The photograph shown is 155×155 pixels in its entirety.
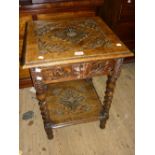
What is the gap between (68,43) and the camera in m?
1.12

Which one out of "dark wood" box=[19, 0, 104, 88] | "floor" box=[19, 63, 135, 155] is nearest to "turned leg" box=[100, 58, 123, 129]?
"floor" box=[19, 63, 135, 155]

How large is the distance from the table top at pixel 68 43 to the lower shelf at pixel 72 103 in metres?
0.55

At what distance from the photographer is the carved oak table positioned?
1.01 m

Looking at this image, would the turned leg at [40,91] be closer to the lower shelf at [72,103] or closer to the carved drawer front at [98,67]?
the lower shelf at [72,103]

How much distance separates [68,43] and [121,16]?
85 centimetres

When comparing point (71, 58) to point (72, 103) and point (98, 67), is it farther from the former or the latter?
point (72, 103)

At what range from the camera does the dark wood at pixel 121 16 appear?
5.53 feet

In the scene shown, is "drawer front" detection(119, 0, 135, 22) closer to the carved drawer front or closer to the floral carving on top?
the floral carving on top

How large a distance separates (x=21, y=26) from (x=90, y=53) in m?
0.71

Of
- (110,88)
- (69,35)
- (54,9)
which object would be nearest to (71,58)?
(69,35)
